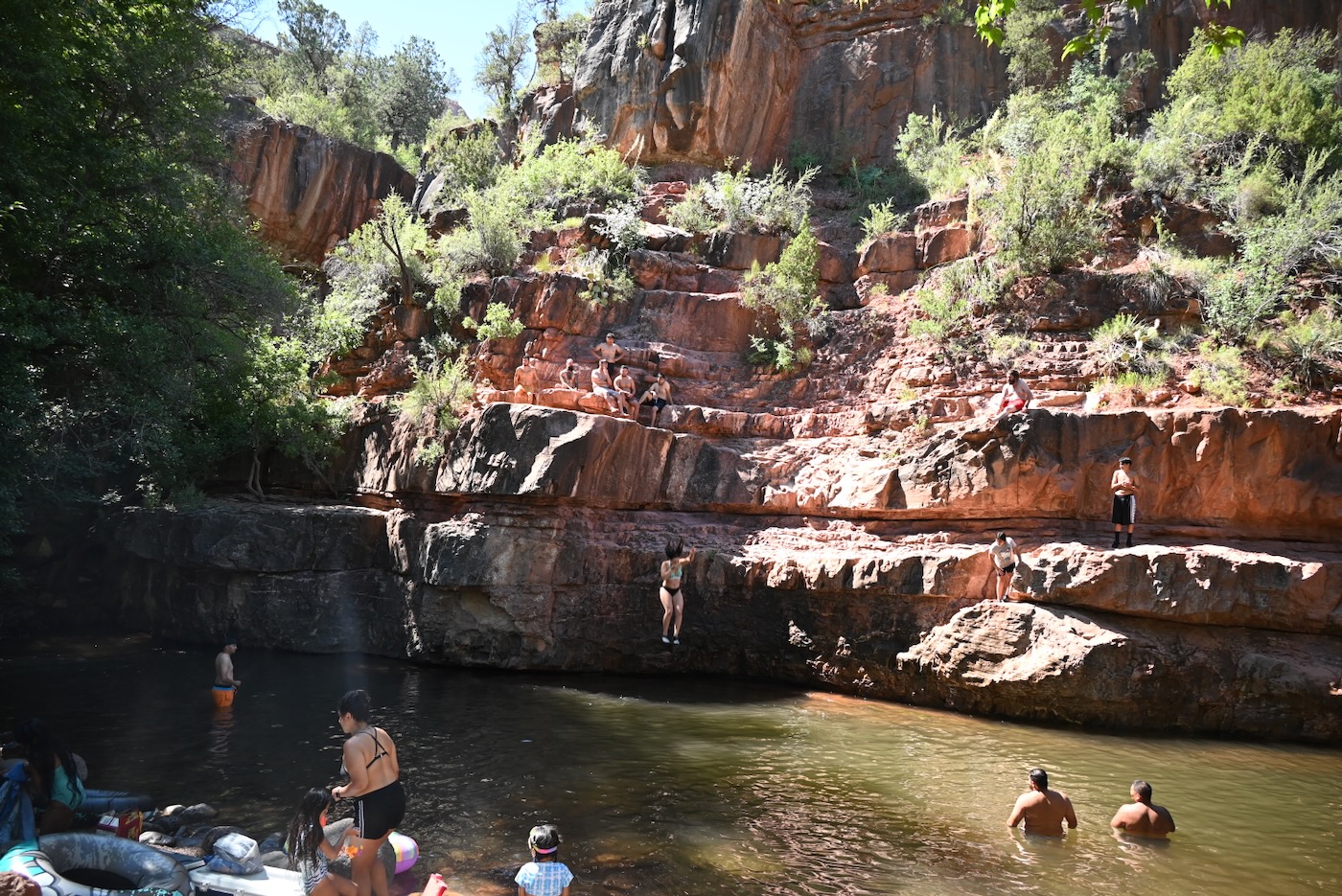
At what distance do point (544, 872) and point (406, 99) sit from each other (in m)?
35.6

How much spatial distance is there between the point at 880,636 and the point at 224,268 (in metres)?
10.8

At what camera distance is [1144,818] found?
307 inches

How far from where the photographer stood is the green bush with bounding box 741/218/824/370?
17984 millimetres

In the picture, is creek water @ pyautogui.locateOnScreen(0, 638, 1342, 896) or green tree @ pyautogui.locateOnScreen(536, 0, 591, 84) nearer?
creek water @ pyautogui.locateOnScreen(0, 638, 1342, 896)

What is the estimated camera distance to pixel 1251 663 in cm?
1127

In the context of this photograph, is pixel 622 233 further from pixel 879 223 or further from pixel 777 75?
pixel 777 75

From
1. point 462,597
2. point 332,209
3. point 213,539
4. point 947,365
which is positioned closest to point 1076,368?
point 947,365

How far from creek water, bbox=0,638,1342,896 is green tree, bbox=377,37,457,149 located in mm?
26703

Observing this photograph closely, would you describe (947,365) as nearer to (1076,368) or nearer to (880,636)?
(1076,368)

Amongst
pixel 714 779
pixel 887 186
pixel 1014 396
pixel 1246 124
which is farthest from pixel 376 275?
pixel 1246 124

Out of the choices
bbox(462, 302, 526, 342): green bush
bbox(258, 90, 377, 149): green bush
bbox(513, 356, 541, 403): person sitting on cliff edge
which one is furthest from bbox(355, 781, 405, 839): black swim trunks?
bbox(258, 90, 377, 149): green bush

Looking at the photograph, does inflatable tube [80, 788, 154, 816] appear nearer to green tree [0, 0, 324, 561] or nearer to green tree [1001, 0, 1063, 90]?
green tree [0, 0, 324, 561]

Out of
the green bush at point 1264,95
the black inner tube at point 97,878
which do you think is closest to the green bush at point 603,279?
the green bush at point 1264,95

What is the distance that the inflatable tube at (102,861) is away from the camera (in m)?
5.24
